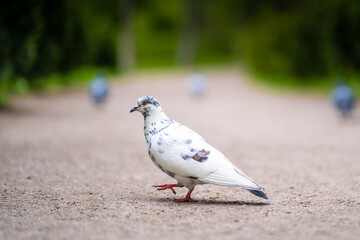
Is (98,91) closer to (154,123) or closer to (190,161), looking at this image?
(154,123)

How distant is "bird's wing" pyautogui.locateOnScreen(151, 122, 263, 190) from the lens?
15.5ft

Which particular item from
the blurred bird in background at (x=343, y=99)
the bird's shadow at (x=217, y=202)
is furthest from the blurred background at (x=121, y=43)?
the bird's shadow at (x=217, y=202)


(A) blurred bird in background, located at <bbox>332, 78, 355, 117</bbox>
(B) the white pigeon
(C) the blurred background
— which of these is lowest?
(B) the white pigeon

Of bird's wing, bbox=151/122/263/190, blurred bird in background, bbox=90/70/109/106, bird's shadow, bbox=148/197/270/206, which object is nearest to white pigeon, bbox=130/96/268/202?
bird's wing, bbox=151/122/263/190

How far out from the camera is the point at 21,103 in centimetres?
1493

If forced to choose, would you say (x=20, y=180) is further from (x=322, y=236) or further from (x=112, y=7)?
(x=112, y=7)

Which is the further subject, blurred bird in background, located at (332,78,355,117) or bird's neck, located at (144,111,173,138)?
blurred bird in background, located at (332,78,355,117)

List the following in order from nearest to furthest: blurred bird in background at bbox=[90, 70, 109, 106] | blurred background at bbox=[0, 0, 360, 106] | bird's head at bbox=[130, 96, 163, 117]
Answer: bird's head at bbox=[130, 96, 163, 117], blurred background at bbox=[0, 0, 360, 106], blurred bird in background at bbox=[90, 70, 109, 106]

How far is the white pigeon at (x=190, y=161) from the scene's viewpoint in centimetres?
471

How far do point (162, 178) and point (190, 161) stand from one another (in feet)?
6.31

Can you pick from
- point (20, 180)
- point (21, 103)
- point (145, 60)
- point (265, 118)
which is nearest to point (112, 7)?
point (145, 60)

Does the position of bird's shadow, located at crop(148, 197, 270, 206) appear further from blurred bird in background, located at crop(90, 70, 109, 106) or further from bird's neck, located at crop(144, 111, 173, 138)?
blurred bird in background, located at crop(90, 70, 109, 106)

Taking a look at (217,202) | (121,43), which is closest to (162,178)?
(217,202)

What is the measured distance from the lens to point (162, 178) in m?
6.61
